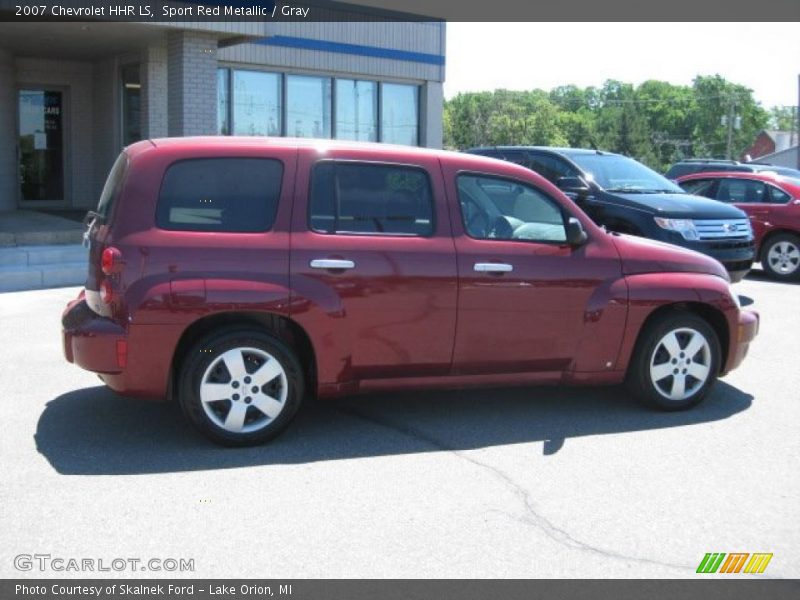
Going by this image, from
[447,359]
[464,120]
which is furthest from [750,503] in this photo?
[464,120]

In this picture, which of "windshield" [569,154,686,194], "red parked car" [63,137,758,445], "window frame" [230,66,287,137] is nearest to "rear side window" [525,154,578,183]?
"windshield" [569,154,686,194]

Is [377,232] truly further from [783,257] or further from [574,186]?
[783,257]

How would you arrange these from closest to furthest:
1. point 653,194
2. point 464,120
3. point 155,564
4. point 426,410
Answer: point 155,564 → point 426,410 → point 653,194 → point 464,120

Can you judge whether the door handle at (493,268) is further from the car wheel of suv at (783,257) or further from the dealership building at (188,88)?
the car wheel of suv at (783,257)

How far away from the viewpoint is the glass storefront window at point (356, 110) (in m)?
20.8

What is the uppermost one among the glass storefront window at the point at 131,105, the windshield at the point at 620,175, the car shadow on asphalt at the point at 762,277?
the glass storefront window at the point at 131,105

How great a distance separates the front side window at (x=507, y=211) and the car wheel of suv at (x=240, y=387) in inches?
60.5

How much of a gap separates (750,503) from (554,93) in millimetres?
167289

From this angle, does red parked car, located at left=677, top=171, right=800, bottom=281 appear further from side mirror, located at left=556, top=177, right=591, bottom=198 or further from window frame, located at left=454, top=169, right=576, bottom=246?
window frame, located at left=454, top=169, right=576, bottom=246

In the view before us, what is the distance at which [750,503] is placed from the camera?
488 cm

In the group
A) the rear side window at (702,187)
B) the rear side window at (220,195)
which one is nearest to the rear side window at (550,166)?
the rear side window at (702,187)

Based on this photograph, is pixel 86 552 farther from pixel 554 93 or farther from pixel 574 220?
pixel 554 93

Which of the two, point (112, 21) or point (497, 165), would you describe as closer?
point (497, 165)
